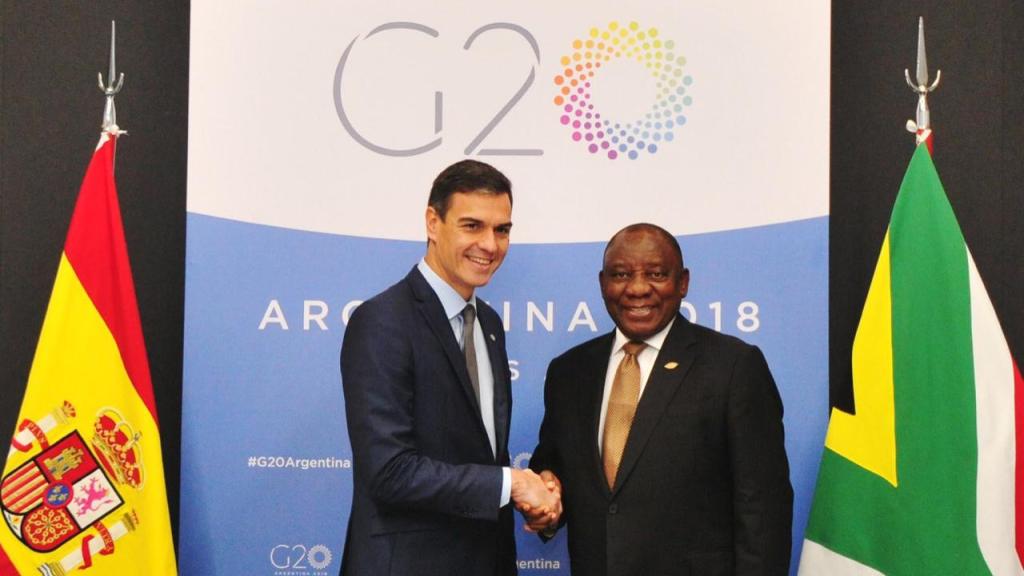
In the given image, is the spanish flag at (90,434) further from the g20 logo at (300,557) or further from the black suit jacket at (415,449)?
the black suit jacket at (415,449)

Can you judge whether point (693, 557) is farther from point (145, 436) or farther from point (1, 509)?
point (1, 509)

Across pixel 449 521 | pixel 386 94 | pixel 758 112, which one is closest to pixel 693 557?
pixel 449 521

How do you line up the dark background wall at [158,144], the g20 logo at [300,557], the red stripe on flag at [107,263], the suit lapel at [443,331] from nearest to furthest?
the suit lapel at [443,331], the red stripe on flag at [107,263], the g20 logo at [300,557], the dark background wall at [158,144]

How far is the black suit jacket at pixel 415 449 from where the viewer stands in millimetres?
2672

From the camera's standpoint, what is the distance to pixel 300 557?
3475mm

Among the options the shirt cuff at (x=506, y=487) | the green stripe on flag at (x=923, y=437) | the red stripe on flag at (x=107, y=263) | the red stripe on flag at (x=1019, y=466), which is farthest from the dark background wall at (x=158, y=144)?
the shirt cuff at (x=506, y=487)

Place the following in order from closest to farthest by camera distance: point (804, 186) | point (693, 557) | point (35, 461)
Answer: point (693, 557)
point (35, 461)
point (804, 186)

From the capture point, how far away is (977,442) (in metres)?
3.00

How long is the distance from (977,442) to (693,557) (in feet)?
3.05

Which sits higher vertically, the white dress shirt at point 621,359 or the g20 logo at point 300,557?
the white dress shirt at point 621,359

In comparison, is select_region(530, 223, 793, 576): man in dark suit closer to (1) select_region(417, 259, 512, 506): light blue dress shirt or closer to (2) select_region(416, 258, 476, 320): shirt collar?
(1) select_region(417, 259, 512, 506): light blue dress shirt

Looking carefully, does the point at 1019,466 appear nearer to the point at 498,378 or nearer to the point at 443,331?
the point at 498,378

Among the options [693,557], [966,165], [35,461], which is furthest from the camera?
[966,165]

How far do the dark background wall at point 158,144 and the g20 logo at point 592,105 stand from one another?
2.39 ft
